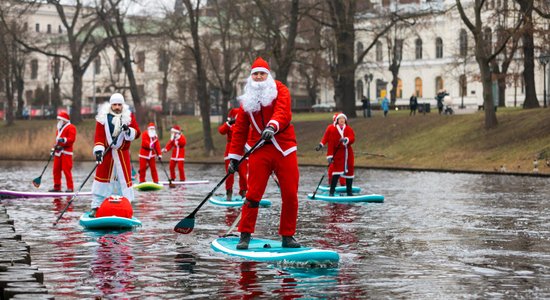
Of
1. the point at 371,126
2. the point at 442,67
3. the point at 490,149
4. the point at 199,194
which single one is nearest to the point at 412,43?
the point at 442,67

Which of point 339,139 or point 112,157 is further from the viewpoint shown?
point 339,139

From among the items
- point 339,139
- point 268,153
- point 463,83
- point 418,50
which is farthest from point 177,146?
point 418,50

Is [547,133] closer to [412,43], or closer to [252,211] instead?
[252,211]

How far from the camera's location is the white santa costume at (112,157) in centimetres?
1800

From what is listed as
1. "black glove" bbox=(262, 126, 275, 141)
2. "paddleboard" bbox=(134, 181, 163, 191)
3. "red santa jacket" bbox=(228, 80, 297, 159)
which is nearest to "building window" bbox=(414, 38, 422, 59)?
"paddleboard" bbox=(134, 181, 163, 191)

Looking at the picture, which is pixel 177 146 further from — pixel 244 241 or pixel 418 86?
pixel 418 86

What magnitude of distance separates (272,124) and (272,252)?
142 cm

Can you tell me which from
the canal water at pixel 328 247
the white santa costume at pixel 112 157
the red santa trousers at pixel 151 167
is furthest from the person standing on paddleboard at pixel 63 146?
the white santa costume at pixel 112 157

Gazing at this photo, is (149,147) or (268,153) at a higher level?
(268,153)

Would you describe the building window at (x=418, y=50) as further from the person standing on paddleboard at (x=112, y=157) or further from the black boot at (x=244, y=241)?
the black boot at (x=244, y=241)

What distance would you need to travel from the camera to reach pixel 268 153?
512 inches

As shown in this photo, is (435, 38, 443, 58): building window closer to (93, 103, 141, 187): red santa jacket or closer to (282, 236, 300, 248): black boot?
(93, 103, 141, 187): red santa jacket

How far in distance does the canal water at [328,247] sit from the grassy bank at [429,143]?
17.6 metres

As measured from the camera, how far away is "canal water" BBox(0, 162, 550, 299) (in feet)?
34.9
